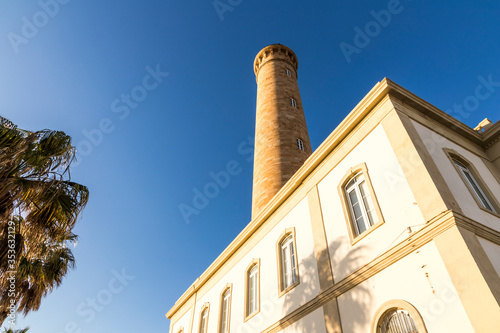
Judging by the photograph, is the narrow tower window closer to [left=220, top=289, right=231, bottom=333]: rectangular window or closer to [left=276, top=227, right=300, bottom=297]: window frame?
[left=276, top=227, right=300, bottom=297]: window frame

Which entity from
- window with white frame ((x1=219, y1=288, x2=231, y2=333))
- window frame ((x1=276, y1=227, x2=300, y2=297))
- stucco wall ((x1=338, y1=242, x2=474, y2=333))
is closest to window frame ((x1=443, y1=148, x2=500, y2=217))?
stucco wall ((x1=338, y1=242, x2=474, y2=333))

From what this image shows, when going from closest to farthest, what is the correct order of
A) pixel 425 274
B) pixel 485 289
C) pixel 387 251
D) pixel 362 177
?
pixel 485 289
pixel 425 274
pixel 387 251
pixel 362 177

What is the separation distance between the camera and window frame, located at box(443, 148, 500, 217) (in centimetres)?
790

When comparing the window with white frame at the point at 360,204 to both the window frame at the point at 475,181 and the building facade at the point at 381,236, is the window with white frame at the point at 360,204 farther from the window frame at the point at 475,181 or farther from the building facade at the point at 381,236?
the window frame at the point at 475,181

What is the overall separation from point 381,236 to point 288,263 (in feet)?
13.1

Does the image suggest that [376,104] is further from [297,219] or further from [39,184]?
[39,184]

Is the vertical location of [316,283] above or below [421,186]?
below

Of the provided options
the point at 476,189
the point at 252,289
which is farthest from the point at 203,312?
the point at 476,189

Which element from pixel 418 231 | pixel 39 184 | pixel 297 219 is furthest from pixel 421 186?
pixel 39 184

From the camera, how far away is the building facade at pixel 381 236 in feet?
19.9

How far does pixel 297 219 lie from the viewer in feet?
35.9

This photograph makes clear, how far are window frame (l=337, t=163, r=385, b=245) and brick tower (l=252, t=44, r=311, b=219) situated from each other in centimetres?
720

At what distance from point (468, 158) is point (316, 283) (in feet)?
18.0

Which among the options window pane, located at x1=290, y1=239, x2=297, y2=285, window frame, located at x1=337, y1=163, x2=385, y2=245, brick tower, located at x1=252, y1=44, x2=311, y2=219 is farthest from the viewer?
brick tower, located at x1=252, y1=44, x2=311, y2=219
